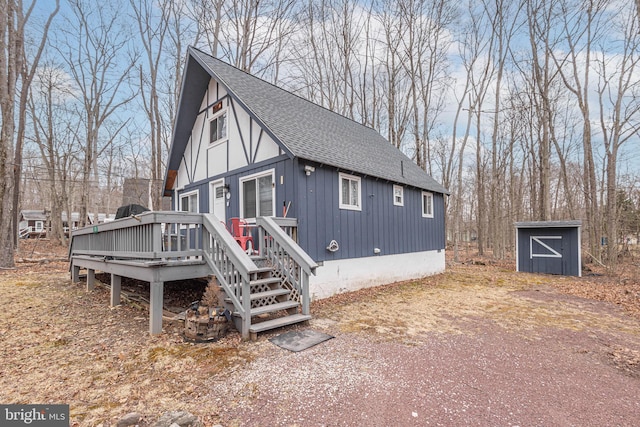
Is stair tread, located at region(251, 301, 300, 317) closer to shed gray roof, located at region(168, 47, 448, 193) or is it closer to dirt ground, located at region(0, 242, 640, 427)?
dirt ground, located at region(0, 242, 640, 427)

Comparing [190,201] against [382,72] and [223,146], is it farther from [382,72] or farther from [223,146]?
[382,72]

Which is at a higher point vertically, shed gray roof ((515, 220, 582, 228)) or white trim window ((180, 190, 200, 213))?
white trim window ((180, 190, 200, 213))

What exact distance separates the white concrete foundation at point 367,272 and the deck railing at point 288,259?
1.20m

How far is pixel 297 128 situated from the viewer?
7762 mm

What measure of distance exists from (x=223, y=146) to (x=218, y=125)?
29.8 inches

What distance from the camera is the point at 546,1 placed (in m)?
12.8

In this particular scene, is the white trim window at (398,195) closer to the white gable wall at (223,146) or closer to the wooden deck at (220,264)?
the white gable wall at (223,146)

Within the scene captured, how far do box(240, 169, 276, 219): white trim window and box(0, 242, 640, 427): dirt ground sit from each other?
2612 mm

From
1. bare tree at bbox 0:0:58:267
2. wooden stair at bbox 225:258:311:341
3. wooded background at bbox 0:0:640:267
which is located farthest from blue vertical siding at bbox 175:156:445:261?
wooded background at bbox 0:0:640:267

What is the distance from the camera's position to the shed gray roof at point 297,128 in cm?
695

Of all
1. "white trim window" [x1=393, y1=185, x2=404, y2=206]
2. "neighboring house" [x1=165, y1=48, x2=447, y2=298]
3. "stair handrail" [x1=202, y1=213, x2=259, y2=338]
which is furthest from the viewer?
"white trim window" [x1=393, y1=185, x2=404, y2=206]

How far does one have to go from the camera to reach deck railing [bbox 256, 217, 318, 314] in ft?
15.7

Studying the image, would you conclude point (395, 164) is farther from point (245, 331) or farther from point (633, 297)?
point (245, 331)

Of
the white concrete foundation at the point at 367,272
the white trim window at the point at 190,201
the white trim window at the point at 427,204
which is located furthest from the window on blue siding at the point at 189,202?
the white trim window at the point at 427,204
